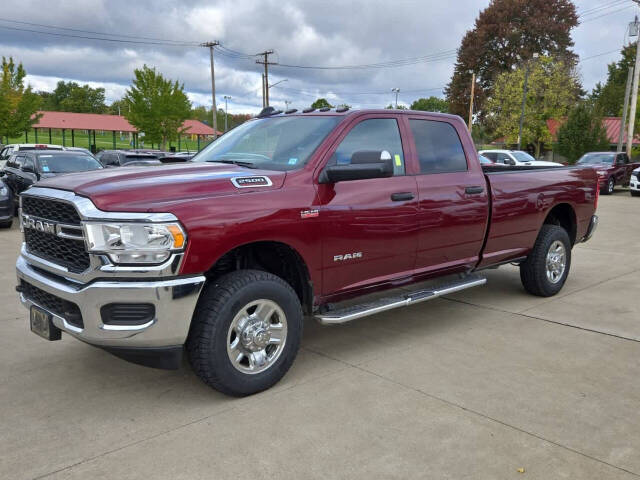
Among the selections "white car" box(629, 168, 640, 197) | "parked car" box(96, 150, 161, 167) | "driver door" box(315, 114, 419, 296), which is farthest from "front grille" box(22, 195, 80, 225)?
"white car" box(629, 168, 640, 197)

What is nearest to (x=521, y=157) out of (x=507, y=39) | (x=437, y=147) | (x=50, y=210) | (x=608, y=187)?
(x=608, y=187)

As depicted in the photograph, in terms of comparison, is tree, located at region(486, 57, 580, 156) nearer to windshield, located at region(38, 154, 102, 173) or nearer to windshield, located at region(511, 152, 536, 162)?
windshield, located at region(511, 152, 536, 162)

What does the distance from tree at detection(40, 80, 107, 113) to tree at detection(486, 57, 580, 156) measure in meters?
88.8

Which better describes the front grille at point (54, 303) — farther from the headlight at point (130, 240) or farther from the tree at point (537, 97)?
the tree at point (537, 97)

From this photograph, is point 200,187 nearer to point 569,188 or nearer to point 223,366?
point 223,366

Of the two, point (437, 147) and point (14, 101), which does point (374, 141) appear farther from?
point (14, 101)

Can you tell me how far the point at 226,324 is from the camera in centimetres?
349

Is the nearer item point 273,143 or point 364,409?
point 364,409

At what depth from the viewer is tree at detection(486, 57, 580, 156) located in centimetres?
4569

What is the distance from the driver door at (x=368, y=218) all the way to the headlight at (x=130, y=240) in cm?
120

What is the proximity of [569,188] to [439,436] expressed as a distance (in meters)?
4.17

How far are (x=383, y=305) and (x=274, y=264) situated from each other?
2.99 ft

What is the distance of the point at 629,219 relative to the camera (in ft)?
46.4

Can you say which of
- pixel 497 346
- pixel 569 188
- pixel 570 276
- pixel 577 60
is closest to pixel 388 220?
pixel 497 346
